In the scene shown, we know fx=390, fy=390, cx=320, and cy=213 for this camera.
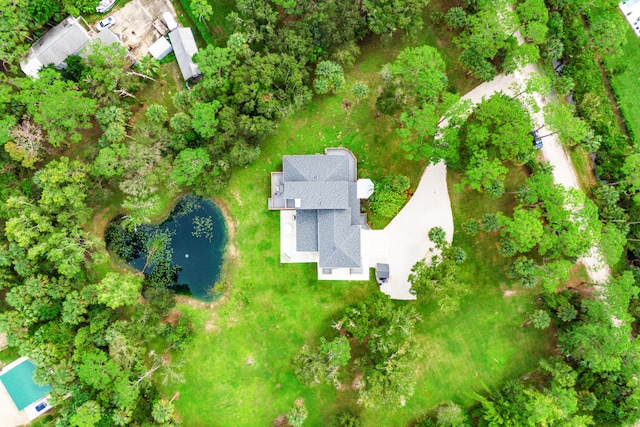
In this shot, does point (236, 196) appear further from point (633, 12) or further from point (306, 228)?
point (633, 12)

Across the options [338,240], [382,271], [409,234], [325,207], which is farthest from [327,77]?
[382,271]

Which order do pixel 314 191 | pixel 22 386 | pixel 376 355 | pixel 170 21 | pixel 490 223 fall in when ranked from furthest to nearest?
pixel 170 21
pixel 490 223
pixel 314 191
pixel 22 386
pixel 376 355

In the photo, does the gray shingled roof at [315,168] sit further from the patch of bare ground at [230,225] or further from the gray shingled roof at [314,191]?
the patch of bare ground at [230,225]

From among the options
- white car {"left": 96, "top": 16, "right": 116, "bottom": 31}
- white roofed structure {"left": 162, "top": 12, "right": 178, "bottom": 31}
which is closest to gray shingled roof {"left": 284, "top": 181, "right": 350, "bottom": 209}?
white roofed structure {"left": 162, "top": 12, "right": 178, "bottom": 31}

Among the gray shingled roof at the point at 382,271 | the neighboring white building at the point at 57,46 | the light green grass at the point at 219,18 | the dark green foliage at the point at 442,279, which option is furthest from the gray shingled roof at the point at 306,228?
the neighboring white building at the point at 57,46

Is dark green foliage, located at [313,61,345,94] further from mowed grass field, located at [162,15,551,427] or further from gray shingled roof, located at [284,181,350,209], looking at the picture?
gray shingled roof, located at [284,181,350,209]

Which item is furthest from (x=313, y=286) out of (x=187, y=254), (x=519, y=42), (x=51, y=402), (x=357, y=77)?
(x=519, y=42)
